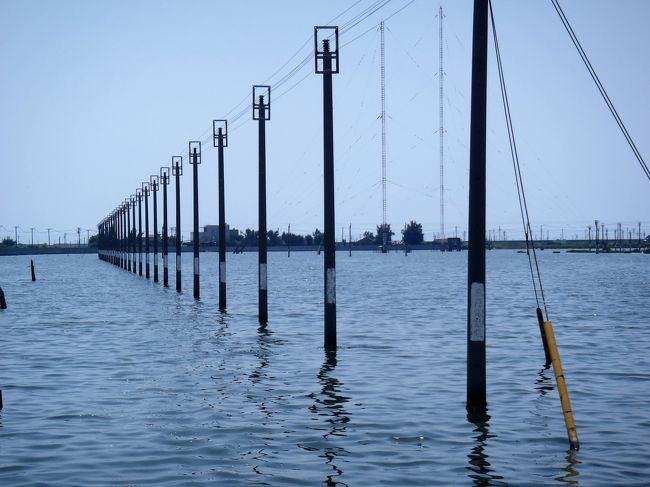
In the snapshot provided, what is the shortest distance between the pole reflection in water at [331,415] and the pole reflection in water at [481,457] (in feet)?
5.33

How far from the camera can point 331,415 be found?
1636 cm

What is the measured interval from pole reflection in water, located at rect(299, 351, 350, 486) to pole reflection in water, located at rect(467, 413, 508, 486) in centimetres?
162

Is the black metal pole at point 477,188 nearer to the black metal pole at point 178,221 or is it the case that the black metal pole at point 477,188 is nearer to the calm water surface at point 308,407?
the calm water surface at point 308,407

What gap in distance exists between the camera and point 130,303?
172ft

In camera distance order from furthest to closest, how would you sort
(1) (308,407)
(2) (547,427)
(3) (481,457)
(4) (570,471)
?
(1) (308,407)
(2) (547,427)
(3) (481,457)
(4) (570,471)

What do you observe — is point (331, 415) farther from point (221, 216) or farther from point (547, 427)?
point (221, 216)

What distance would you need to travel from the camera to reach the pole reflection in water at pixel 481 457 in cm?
1170

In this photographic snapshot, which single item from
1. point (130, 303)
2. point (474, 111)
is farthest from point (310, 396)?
point (130, 303)

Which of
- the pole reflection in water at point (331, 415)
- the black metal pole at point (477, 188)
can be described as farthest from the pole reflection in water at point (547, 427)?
the pole reflection in water at point (331, 415)

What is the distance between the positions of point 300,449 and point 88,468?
282 centimetres

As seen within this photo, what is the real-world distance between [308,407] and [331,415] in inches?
38.9

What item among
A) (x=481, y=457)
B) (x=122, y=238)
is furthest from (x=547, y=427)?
(x=122, y=238)

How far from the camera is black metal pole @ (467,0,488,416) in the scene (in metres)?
15.3

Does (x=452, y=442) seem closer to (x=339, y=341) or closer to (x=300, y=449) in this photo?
(x=300, y=449)
